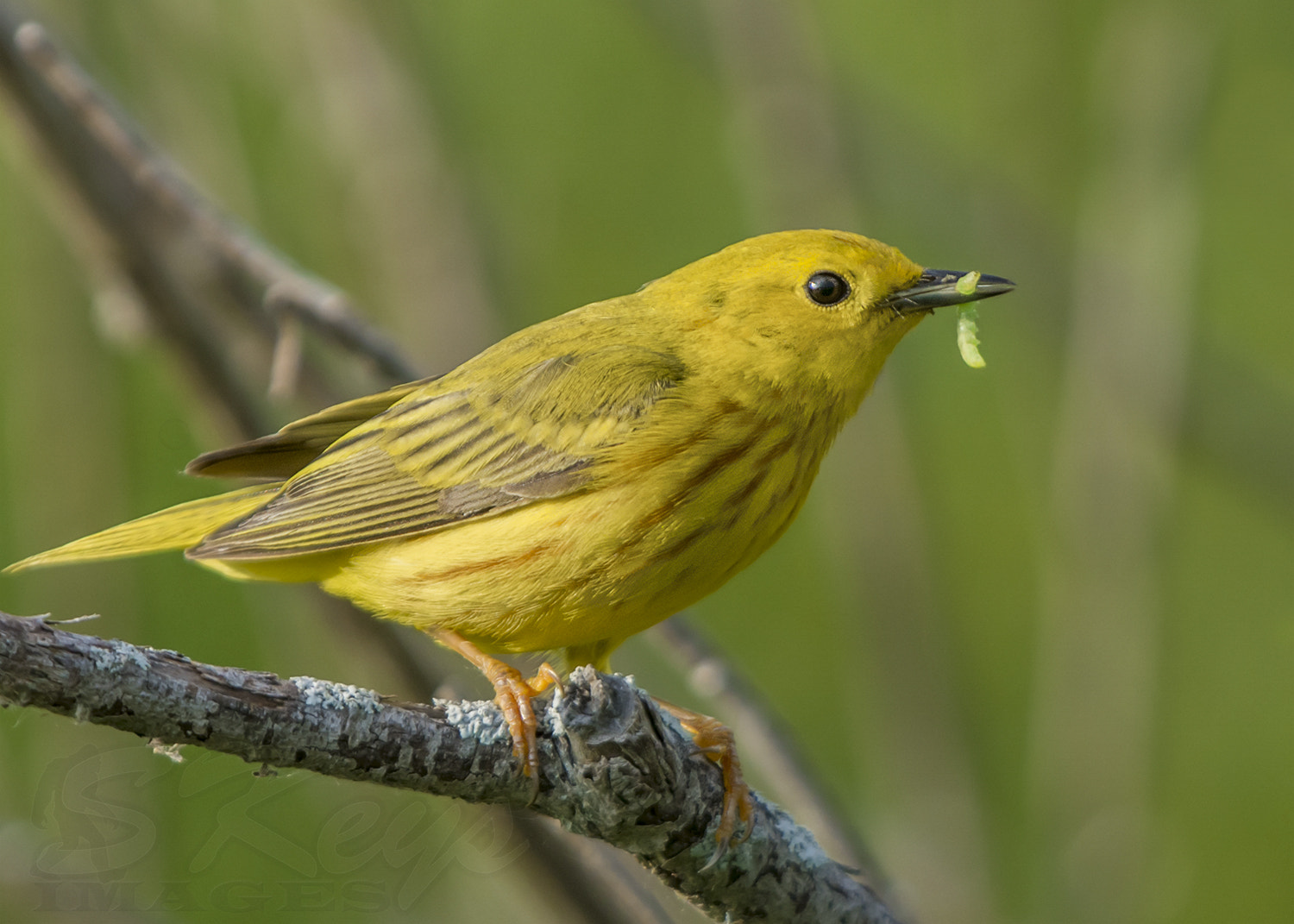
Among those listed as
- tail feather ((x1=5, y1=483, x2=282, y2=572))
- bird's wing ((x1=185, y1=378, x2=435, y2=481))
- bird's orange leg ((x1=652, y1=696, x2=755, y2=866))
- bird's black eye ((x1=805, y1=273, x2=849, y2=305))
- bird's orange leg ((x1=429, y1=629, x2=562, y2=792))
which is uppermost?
bird's wing ((x1=185, y1=378, x2=435, y2=481))

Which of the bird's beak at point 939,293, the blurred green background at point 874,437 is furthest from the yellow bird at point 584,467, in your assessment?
the blurred green background at point 874,437

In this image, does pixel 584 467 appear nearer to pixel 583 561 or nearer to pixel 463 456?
pixel 583 561

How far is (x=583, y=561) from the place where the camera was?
379 cm

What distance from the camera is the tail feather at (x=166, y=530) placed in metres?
4.13

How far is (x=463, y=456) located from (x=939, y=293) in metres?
1.65

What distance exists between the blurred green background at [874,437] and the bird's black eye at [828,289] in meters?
0.88

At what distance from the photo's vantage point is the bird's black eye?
4.48 meters

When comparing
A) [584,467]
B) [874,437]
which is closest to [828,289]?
[874,437]

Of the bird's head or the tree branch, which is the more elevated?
the bird's head

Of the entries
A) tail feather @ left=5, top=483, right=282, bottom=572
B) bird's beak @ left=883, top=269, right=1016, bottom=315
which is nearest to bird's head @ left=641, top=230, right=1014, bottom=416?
bird's beak @ left=883, top=269, right=1016, bottom=315

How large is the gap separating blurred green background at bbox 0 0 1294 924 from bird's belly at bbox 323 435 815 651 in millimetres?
689

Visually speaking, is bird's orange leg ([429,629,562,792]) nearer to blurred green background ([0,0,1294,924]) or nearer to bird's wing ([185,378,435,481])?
blurred green background ([0,0,1294,924])

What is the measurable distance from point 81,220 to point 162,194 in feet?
0.92

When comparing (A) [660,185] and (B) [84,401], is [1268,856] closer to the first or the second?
(A) [660,185]
